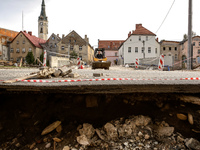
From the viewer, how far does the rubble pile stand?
287 centimetres

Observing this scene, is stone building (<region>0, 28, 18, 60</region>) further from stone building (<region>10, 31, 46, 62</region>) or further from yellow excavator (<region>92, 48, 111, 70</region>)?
yellow excavator (<region>92, 48, 111, 70</region>)

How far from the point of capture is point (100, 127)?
3.28 m

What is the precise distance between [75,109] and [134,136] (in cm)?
141

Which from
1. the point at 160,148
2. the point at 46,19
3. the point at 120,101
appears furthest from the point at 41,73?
the point at 46,19

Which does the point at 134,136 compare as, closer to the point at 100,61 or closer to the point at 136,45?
the point at 100,61

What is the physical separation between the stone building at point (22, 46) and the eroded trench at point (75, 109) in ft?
154

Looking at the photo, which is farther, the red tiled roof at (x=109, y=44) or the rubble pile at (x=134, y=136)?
the red tiled roof at (x=109, y=44)

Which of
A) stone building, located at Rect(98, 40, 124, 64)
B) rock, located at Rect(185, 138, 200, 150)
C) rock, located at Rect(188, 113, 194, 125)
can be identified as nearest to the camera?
rock, located at Rect(185, 138, 200, 150)

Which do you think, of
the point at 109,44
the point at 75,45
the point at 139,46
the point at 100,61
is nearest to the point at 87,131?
the point at 100,61

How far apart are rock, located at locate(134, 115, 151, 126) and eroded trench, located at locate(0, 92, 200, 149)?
0.39 ft

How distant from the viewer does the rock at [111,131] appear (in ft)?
9.88

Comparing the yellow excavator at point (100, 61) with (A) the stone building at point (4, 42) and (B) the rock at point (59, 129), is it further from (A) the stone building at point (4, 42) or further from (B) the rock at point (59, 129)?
(A) the stone building at point (4, 42)

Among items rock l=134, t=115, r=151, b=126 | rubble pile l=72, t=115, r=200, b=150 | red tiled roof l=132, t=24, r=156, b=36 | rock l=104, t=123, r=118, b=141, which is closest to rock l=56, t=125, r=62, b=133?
rubble pile l=72, t=115, r=200, b=150

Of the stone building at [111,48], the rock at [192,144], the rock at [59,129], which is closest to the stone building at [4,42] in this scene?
the stone building at [111,48]
